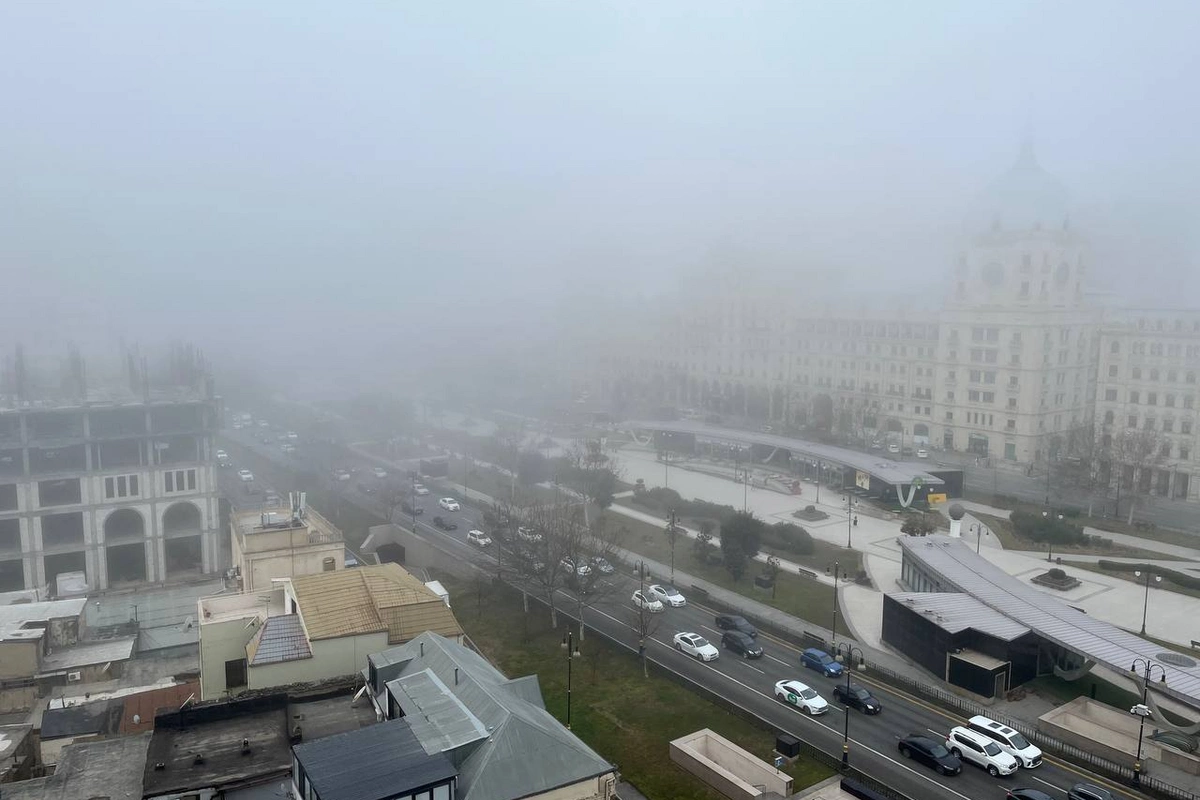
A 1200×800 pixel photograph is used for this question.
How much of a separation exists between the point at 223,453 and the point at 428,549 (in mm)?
18045

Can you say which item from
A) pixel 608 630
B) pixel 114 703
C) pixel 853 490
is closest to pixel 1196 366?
pixel 853 490

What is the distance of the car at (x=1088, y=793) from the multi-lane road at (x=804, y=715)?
169 mm

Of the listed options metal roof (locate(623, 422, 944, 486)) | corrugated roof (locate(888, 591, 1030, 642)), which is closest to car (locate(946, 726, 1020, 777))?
corrugated roof (locate(888, 591, 1030, 642))

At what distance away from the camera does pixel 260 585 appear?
14.9 metres

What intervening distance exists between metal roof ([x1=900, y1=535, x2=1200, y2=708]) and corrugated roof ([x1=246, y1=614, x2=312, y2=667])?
9.54 m

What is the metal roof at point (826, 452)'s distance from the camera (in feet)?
70.9

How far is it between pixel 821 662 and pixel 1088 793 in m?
3.83

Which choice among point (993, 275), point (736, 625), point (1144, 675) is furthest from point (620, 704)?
point (993, 275)

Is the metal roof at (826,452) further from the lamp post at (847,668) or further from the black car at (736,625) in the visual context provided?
the lamp post at (847,668)

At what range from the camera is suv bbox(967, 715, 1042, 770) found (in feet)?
29.3

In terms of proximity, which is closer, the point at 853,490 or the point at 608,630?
the point at 608,630

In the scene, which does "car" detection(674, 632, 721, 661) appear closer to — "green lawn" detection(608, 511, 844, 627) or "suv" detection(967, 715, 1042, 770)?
"green lawn" detection(608, 511, 844, 627)

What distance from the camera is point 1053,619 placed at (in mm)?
11492

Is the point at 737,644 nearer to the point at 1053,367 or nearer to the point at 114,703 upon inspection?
the point at 114,703
